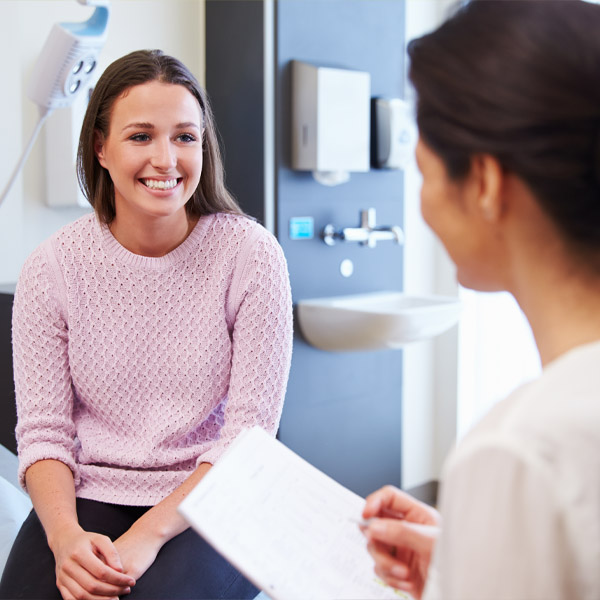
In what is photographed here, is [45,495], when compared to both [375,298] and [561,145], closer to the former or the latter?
[561,145]

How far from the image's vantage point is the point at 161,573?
1.18 m

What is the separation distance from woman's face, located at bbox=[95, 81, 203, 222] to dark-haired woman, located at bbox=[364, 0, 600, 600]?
77 cm

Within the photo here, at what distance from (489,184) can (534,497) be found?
23cm

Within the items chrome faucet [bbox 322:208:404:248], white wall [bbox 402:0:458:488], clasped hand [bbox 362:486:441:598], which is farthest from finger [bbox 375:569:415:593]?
white wall [bbox 402:0:458:488]

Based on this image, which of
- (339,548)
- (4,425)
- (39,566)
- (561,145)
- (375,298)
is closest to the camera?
(561,145)

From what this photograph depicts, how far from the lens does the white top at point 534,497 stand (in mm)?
493

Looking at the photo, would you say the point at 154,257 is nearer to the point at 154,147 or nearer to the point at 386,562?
the point at 154,147

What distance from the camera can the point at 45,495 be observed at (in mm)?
1281

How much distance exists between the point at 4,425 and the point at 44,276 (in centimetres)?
56

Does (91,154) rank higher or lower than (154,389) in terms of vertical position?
higher

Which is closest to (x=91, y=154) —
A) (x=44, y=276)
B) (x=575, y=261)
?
(x=44, y=276)

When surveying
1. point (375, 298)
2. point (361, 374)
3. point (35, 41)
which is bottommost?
point (361, 374)

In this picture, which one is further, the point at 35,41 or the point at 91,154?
the point at 35,41

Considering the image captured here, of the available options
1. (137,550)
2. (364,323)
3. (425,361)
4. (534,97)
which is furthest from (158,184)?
(425,361)
